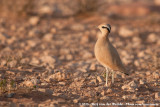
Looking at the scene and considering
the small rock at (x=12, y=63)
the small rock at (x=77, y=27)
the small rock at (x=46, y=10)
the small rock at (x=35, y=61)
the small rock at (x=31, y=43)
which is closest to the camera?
the small rock at (x=12, y=63)

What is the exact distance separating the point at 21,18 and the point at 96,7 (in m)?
2.57

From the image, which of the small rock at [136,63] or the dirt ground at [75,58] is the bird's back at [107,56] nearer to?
the dirt ground at [75,58]

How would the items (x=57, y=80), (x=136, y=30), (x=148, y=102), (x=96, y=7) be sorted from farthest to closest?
(x=96, y=7), (x=136, y=30), (x=57, y=80), (x=148, y=102)

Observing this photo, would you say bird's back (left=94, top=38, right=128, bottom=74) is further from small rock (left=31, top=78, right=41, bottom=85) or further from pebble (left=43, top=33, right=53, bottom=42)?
pebble (left=43, top=33, right=53, bottom=42)

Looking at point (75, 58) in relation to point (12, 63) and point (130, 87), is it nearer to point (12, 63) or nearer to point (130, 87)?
point (12, 63)

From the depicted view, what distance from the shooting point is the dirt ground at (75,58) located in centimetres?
431

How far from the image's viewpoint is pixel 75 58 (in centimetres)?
718

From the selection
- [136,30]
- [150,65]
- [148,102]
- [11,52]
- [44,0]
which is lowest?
[148,102]

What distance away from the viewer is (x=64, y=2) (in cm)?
1213

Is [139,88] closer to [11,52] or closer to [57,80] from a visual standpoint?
[57,80]

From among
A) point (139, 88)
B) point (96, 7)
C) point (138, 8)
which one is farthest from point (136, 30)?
point (139, 88)

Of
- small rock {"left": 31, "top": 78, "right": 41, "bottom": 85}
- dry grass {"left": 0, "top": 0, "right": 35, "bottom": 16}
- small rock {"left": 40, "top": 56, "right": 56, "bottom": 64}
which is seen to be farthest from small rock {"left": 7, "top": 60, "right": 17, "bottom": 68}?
dry grass {"left": 0, "top": 0, "right": 35, "bottom": 16}

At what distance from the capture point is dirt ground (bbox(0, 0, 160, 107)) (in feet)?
14.1

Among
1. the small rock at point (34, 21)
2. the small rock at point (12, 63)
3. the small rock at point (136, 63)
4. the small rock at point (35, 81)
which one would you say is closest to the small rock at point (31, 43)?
the small rock at point (34, 21)
